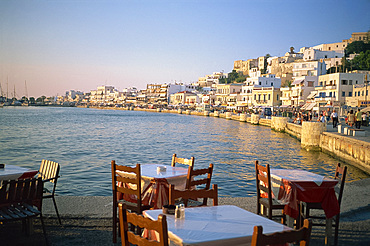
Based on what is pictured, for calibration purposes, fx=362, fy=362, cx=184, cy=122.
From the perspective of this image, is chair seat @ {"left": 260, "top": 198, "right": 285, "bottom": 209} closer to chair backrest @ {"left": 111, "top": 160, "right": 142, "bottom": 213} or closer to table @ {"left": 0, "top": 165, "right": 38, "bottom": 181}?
chair backrest @ {"left": 111, "top": 160, "right": 142, "bottom": 213}

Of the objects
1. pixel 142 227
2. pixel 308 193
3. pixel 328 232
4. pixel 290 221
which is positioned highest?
pixel 142 227

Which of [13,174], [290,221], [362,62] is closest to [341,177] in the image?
[290,221]

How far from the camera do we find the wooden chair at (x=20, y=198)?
530 centimetres

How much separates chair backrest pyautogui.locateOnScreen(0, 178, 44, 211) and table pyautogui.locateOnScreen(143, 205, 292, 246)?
7.95ft

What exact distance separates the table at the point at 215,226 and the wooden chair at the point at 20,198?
2.34 metres

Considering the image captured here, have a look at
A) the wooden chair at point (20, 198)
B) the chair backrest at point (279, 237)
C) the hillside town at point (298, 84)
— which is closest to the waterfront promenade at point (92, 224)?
the wooden chair at point (20, 198)

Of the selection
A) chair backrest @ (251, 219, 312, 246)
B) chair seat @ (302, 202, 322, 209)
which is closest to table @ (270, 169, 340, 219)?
chair seat @ (302, 202, 322, 209)

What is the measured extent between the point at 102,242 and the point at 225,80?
520 ft

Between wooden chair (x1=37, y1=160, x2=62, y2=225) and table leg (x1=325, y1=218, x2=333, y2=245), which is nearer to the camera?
table leg (x1=325, y1=218, x2=333, y2=245)

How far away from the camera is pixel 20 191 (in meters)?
5.46

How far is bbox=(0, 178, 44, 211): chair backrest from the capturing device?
5.36 metres

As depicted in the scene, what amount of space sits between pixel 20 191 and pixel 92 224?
4.90 feet

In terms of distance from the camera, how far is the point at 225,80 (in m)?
162

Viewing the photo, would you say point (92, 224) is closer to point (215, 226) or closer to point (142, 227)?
point (215, 226)
